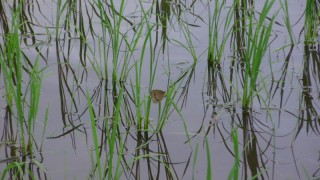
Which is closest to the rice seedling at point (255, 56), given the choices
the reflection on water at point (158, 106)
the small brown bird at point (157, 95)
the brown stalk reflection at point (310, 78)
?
the reflection on water at point (158, 106)

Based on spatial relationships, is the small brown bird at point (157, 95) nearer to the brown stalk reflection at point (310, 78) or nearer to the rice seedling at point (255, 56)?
the rice seedling at point (255, 56)

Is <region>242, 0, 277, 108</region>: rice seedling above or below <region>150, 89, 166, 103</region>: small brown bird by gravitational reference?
above

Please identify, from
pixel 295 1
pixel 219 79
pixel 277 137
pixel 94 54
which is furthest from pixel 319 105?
pixel 295 1

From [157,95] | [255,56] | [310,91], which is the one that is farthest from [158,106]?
[310,91]

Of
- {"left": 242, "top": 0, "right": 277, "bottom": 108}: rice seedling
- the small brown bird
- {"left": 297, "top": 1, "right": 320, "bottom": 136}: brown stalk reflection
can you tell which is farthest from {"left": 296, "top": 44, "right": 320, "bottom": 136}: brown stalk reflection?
the small brown bird

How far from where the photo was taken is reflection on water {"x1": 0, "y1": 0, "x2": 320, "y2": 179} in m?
1.49

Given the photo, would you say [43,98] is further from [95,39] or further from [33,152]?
[95,39]

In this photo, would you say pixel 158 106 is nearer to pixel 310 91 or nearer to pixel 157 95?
pixel 157 95

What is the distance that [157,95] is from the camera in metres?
1.89

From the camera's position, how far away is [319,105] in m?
1.84

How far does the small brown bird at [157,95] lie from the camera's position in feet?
6.14

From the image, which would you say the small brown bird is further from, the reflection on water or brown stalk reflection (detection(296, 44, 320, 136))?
brown stalk reflection (detection(296, 44, 320, 136))

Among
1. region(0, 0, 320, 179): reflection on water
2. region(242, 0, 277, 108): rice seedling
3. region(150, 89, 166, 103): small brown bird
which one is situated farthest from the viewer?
region(150, 89, 166, 103): small brown bird

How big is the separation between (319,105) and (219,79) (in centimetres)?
42
